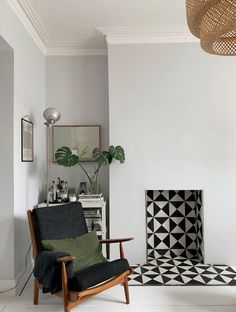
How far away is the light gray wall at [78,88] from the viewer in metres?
4.17

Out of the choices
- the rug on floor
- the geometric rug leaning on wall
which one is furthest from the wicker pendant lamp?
the geometric rug leaning on wall

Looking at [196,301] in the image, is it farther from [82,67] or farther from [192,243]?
[82,67]

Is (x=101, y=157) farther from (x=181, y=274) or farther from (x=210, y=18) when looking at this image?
(x=210, y=18)

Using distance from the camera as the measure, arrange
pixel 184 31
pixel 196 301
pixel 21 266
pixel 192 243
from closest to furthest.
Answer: pixel 196 301 < pixel 21 266 < pixel 184 31 < pixel 192 243

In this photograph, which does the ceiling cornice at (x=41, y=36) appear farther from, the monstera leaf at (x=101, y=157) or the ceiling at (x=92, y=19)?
the monstera leaf at (x=101, y=157)

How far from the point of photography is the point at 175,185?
3.68 m

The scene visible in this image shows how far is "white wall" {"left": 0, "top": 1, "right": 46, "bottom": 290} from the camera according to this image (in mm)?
2904

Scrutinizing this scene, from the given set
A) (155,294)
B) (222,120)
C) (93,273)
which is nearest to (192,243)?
(155,294)

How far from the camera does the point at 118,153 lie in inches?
138

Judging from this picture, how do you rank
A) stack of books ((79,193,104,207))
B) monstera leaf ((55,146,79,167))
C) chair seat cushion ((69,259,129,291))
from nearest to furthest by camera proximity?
chair seat cushion ((69,259,129,291)), monstera leaf ((55,146,79,167)), stack of books ((79,193,104,207))

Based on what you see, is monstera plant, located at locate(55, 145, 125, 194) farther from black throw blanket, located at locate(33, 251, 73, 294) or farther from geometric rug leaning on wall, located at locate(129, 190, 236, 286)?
black throw blanket, located at locate(33, 251, 73, 294)

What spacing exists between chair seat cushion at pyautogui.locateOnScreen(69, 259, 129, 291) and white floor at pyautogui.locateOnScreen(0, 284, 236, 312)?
36 centimetres

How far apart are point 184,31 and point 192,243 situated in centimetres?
286

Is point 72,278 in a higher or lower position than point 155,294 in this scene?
higher
